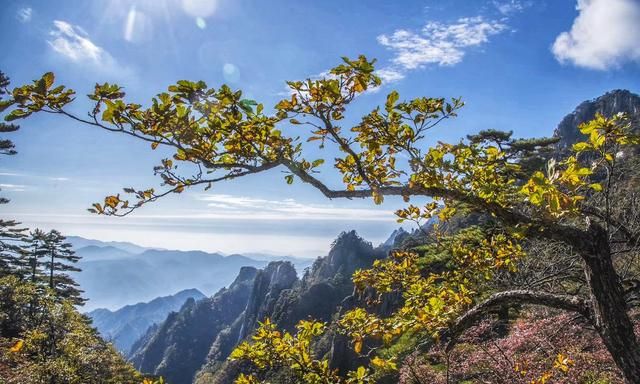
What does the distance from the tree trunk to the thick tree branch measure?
18cm

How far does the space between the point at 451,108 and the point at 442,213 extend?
4.84 feet

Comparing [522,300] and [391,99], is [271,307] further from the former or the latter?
[391,99]

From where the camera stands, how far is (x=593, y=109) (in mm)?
95438

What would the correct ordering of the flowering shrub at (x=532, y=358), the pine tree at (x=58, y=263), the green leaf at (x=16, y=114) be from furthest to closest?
the pine tree at (x=58, y=263), the flowering shrub at (x=532, y=358), the green leaf at (x=16, y=114)

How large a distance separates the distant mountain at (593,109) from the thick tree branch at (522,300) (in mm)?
91059

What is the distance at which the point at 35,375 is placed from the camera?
48.2 ft

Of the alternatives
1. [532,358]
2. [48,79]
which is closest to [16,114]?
[48,79]

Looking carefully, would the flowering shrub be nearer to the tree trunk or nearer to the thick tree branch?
the thick tree branch

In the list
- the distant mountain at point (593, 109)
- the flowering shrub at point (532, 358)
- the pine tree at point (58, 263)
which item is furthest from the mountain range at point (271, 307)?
the pine tree at point (58, 263)

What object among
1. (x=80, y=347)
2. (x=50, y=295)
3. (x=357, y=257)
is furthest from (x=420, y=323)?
(x=357, y=257)

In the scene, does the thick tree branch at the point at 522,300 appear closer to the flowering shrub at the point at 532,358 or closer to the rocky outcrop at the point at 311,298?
the flowering shrub at the point at 532,358

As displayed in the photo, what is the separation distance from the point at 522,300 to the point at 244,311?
6239 inches

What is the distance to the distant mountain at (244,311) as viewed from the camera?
3543 inches

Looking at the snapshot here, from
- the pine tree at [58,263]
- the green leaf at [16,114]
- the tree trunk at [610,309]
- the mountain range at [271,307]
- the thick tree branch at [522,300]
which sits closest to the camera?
the green leaf at [16,114]
